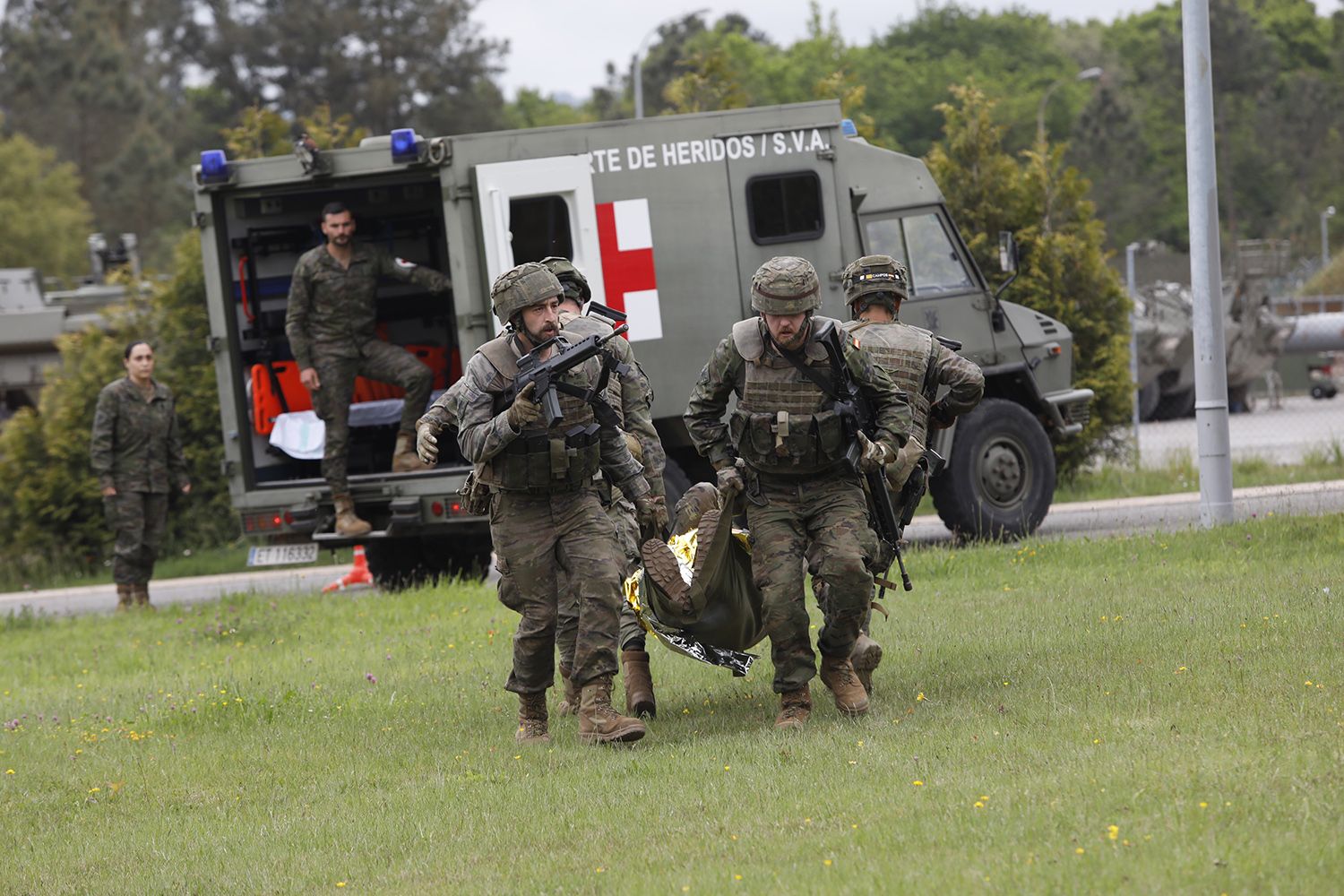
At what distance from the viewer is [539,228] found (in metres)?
11.8

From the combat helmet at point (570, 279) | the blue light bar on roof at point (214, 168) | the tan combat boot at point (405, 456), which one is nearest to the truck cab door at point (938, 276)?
the tan combat boot at point (405, 456)

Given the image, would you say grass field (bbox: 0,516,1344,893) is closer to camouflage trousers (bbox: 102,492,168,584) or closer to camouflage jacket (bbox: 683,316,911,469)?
camouflage jacket (bbox: 683,316,911,469)

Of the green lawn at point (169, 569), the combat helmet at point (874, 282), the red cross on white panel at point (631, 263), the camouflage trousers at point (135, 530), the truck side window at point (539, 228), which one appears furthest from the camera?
the green lawn at point (169, 569)

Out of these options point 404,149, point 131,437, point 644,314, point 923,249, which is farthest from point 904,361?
point 131,437

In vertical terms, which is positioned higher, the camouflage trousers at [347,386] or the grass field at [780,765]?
the camouflage trousers at [347,386]

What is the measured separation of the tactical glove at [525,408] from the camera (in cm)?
669

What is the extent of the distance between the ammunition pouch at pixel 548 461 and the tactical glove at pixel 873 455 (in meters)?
1.03

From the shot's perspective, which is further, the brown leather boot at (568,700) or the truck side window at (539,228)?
the truck side window at (539,228)

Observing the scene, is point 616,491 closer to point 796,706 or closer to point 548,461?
point 548,461

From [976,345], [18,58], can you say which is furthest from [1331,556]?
[18,58]

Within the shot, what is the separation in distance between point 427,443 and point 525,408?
426mm

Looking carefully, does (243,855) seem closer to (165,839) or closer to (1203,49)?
(165,839)

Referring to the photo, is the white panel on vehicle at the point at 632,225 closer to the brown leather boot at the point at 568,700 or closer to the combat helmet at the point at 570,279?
the combat helmet at the point at 570,279

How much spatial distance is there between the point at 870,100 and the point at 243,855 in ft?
281
